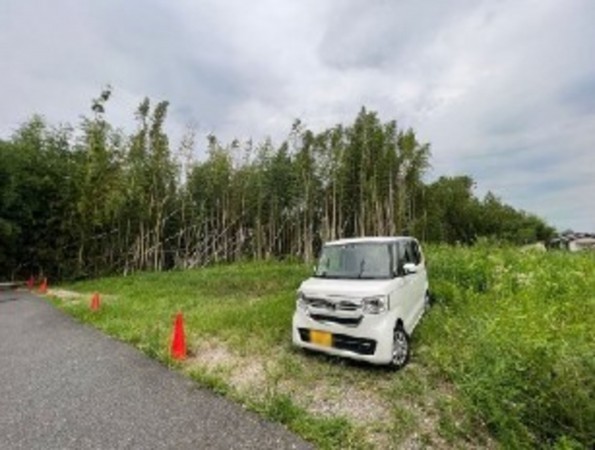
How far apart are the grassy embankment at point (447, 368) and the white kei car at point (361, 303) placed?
274mm

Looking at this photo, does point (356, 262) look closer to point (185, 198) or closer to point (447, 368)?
point (447, 368)

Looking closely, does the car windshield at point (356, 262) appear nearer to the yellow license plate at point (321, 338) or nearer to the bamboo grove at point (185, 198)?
the yellow license plate at point (321, 338)

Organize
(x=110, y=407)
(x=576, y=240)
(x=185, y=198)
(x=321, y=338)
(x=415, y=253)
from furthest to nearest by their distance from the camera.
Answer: (x=576, y=240) < (x=185, y=198) < (x=415, y=253) < (x=321, y=338) < (x=110, y=407)

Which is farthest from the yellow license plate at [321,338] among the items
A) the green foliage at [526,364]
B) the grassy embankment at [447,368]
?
the green foliage at [526,364]

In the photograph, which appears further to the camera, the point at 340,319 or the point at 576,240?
the point at 576,240

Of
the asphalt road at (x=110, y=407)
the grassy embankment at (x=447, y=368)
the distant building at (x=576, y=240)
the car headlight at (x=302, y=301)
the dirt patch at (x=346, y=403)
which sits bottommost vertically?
the asphalt road at (x=110, y=407)

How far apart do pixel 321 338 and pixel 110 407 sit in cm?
240

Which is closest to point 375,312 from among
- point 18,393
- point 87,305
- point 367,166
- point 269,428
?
point 269,428

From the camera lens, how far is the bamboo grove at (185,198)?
69.6 feet

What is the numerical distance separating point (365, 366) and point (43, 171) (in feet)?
67.0

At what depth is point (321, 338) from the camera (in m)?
→ 5.62

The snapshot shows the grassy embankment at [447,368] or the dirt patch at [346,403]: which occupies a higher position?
the grassy embankment at [447,368]

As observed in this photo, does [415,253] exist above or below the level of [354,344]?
above

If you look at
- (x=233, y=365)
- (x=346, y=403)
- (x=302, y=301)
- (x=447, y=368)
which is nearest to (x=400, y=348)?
(x=447, y=368)
